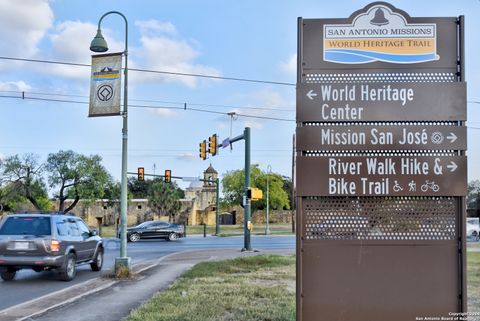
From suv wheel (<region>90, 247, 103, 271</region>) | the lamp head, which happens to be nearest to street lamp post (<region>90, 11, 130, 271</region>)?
the lamp head

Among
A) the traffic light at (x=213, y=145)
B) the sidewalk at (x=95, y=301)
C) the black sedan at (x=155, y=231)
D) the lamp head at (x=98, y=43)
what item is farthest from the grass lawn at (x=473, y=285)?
the black sedan at (x=155, y=231)

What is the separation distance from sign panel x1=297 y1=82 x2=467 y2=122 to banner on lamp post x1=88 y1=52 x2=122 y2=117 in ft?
28.5

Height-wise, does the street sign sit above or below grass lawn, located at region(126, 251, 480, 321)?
above

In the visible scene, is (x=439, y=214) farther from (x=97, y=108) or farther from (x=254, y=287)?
(x=97, y=108)

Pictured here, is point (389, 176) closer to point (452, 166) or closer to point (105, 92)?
point (452, 166)

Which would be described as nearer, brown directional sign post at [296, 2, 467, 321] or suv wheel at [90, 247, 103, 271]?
brown directional sign post at [296, 2, 467, 321]

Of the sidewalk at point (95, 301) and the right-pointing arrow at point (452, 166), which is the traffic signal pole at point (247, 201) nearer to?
the sidewalk at point (95, 301)

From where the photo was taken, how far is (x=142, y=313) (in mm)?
8242

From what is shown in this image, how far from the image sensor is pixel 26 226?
45.0 ft

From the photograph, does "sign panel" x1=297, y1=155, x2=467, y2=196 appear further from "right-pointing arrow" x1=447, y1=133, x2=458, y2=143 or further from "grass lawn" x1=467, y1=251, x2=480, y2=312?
"grass lawn" x1=467, y1=251, x2=480, y2=312

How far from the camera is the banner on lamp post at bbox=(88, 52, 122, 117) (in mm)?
13719

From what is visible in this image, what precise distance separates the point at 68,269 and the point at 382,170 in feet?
33.7

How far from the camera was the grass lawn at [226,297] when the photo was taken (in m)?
7.99

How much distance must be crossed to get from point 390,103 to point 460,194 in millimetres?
1163
